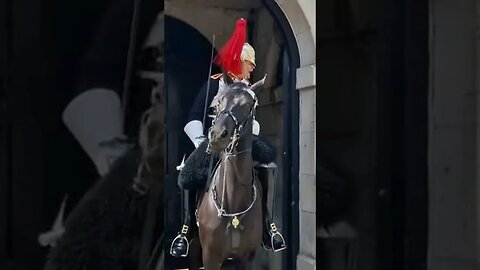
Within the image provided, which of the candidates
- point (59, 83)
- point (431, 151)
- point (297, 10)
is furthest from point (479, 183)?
point (59, 83)

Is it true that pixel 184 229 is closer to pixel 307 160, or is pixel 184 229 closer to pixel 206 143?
pixel 206 143

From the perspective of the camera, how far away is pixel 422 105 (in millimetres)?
2139

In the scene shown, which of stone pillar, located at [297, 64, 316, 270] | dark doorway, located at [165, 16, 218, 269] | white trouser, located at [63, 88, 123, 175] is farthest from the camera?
dark doorway, located at [165, 16, 218, 269]

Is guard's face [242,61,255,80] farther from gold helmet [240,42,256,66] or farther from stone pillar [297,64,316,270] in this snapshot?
stone pillar [297,64,316,270]

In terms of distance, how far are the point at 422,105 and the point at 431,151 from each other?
0.14 m

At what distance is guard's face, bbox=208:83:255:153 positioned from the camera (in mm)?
2332

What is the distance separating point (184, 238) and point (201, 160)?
28cm

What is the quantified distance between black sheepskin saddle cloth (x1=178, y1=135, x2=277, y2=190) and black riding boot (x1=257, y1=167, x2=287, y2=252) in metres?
0.06

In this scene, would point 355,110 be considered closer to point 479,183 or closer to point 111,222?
point 479,183

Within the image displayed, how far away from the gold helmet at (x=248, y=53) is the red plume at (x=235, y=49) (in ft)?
0.04

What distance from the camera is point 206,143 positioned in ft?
7.73

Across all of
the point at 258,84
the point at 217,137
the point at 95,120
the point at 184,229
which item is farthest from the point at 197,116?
the point at 95,120

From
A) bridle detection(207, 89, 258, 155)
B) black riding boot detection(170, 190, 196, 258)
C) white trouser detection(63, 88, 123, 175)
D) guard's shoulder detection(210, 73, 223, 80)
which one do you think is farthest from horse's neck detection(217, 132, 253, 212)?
white trouser detection(63, 88, 123, 175)

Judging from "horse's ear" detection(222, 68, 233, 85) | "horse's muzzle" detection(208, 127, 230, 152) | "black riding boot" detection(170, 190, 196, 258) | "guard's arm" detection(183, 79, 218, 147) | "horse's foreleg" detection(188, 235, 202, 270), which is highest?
"horse's ear" detection(222, 68, 233, 85)
